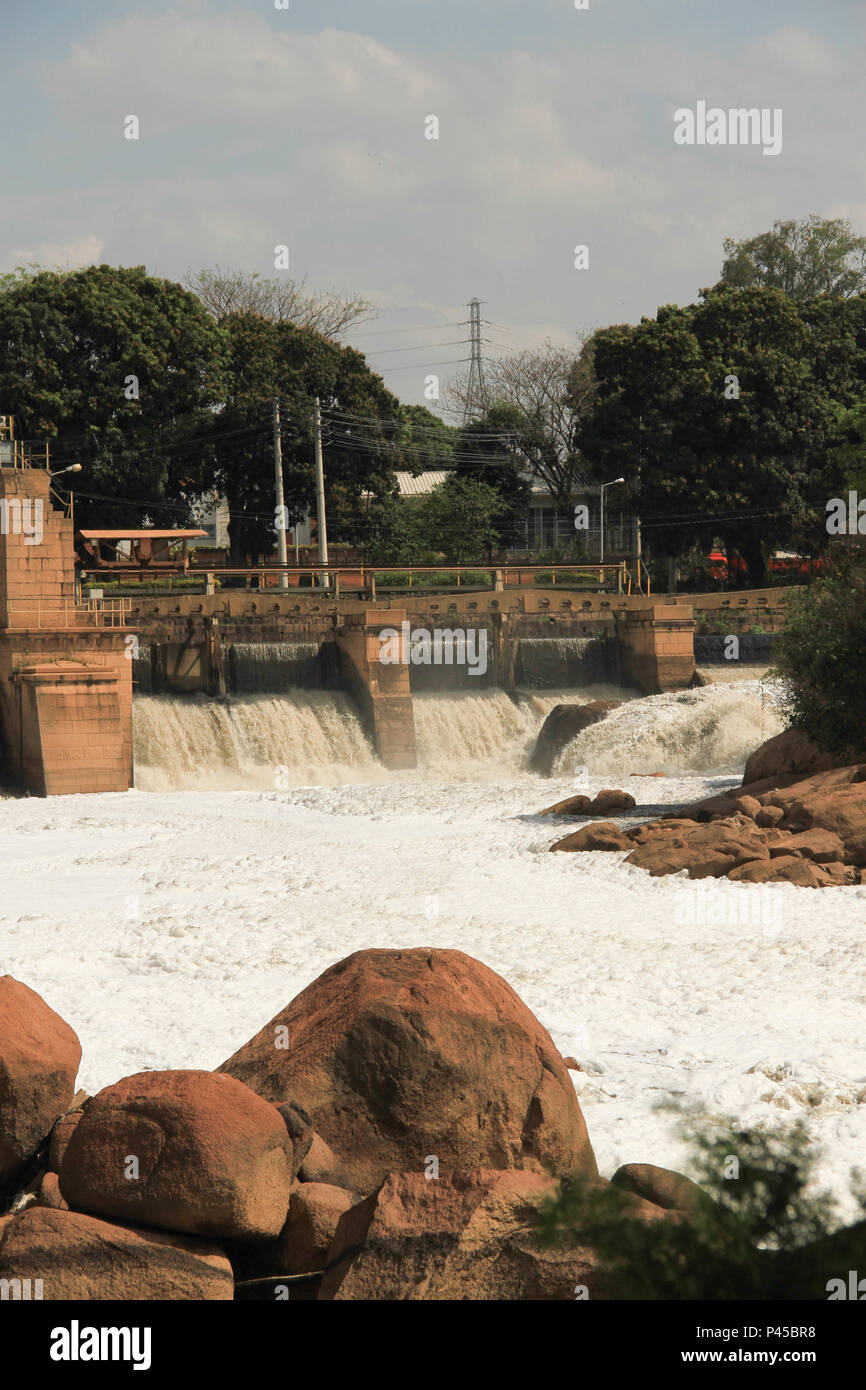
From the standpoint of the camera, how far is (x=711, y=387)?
174 ft

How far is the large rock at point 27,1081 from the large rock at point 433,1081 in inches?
45.1

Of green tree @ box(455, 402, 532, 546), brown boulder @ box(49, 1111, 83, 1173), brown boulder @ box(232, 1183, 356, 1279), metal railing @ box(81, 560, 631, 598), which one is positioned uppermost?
green tree @ box(455, 402, 532, 546)

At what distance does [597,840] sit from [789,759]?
5733 millimetres

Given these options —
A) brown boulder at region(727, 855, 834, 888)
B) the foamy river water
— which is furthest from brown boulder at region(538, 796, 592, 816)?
brown boulder at region(727, 855, 834, 888)

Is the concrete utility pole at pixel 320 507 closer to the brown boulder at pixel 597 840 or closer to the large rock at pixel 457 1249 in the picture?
the brown boulder at pixel 597 840

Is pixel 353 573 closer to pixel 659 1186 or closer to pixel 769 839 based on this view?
pixel 769 839

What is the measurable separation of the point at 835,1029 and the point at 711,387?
145 ft

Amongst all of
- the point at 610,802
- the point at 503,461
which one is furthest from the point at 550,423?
the point at 610,802

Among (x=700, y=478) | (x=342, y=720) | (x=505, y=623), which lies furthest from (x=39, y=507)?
(x=700, y=478)

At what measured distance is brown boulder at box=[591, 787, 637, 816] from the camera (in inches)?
993

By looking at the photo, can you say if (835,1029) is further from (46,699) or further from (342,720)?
(342,720)

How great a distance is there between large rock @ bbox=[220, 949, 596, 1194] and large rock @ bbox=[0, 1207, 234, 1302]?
1167 mm

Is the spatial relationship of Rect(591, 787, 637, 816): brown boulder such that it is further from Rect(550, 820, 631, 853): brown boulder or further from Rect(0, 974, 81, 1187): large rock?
Rect(0, 974, 81, 1187): large rock

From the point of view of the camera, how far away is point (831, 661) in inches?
940
